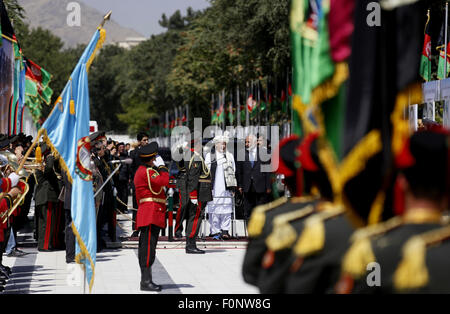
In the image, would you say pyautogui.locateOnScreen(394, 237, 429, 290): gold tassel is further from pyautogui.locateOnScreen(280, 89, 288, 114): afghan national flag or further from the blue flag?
pyautogui.locateOnScreen(280, 89, 288, 114): afghan national flag

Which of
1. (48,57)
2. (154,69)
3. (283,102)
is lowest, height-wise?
(283,102)

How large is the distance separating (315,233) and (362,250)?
381 mm

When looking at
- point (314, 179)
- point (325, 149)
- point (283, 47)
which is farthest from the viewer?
point (283, 47)

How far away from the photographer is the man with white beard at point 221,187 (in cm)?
1773

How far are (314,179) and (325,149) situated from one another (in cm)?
29

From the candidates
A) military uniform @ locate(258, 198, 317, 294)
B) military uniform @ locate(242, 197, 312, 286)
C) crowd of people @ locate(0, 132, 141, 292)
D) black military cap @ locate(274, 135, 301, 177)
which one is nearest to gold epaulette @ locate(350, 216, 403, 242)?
military uniform @ locate(258, 198, 317, 294)

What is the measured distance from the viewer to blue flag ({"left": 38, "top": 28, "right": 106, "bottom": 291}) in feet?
31.6

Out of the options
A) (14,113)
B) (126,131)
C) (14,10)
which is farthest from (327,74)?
(126,131)

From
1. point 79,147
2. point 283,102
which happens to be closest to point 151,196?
point 79,147

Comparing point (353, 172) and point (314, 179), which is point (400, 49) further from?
point (314, 179)

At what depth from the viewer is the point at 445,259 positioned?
3.09m

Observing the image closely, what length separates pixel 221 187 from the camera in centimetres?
1803

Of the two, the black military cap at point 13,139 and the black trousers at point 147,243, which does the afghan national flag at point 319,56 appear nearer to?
the black trousers at point 147,243

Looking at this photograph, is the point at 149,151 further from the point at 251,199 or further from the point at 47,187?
the point at 251,199
